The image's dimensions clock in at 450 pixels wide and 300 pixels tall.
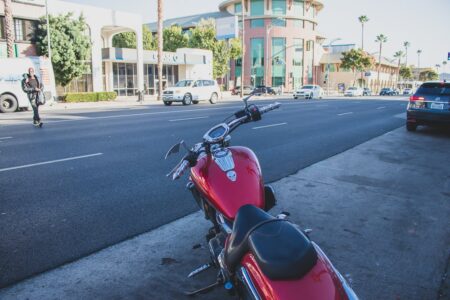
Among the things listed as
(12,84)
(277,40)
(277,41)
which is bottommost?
(12,84)

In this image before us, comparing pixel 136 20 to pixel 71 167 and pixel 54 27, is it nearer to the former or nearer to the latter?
pixel 54 27

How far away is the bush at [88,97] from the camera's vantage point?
27359 mm

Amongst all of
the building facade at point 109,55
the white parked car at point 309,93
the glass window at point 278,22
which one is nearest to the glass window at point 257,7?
the glass window at point 278,22

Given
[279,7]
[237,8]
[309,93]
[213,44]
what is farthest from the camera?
[237,8]

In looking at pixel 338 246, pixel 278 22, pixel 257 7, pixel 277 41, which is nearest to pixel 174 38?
pixel 257 7

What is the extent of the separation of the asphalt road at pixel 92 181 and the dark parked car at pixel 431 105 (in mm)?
1518

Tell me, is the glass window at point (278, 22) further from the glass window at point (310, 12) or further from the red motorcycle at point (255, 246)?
the red motorcycle at point (255, 246)

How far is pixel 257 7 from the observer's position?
71.6 meters

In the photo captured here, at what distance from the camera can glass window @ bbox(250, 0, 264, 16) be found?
71375mm

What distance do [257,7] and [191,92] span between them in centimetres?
5092

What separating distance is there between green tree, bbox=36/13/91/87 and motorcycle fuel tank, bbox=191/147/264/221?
2884 centimetres

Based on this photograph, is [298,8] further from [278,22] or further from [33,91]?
[33,91]

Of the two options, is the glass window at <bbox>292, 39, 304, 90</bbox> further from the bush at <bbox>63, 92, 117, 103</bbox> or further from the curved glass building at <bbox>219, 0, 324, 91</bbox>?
the bush at <bbox>63, 92, 117, 103</bbox>

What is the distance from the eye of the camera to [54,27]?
1110 inches
